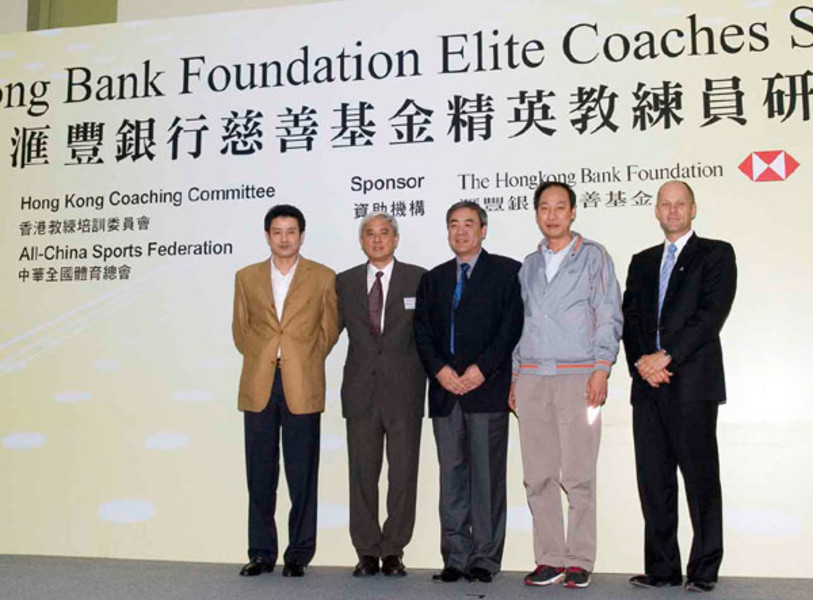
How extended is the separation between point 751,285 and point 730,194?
41 centimetres

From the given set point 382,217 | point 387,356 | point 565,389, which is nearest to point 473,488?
point 565,389

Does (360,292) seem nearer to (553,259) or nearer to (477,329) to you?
(477,329)

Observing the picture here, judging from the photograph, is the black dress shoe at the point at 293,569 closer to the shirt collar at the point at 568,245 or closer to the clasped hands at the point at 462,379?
the clasped hands at the point at 462,379

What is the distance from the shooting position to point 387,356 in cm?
375

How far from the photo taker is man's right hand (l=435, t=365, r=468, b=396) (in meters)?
3.50

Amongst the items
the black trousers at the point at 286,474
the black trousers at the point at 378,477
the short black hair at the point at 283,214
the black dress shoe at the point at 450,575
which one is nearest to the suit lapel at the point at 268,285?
the short black hair at the point at 283,214

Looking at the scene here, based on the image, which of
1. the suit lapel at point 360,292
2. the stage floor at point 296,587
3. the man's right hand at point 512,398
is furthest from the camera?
the suit lapel at point 360,292

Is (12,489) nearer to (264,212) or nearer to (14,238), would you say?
(14,238)

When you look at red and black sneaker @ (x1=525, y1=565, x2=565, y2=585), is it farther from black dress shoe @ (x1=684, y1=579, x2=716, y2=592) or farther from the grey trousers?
black dress shoe @ (x1=684, y1=579, x2=716, y2=592)

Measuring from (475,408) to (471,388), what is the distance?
0.09m

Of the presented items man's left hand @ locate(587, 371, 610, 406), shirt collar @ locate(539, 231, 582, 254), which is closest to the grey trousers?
man's left hand @ locate(587, 371, 610, 406)

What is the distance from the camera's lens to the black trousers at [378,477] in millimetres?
3688

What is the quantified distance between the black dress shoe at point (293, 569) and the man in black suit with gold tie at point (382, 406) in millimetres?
226

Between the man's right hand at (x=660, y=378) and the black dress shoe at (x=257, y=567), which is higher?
the man's right hand at (x=660, y=378)
